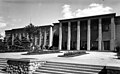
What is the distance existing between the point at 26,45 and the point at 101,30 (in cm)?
2233

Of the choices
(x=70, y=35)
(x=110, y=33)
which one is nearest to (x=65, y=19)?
(x=70, y=35)

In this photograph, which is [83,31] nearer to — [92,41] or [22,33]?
[92,41]

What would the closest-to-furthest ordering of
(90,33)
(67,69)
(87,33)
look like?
1. (67,69)
2. (87,33)
3. (90,33)

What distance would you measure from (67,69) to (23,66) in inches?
139

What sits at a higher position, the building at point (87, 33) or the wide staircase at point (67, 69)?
the building at point (87, 33)

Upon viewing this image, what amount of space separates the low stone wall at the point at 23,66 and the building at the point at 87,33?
980 inches

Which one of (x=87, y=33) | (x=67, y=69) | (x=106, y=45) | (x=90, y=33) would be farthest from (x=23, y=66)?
(x=90, y=33)

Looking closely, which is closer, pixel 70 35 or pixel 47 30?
pixel 70 35

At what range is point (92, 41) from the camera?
112 ft

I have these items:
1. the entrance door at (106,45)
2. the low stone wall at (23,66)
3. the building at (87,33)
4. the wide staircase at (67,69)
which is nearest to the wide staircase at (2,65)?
the low stone wall at (23,66)

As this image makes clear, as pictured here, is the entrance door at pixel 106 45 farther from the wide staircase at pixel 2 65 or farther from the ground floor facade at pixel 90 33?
the wide staircase at pixel 2 65

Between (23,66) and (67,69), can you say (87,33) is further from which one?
(23,66)

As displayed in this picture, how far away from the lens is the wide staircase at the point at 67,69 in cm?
749

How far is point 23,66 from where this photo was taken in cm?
873
